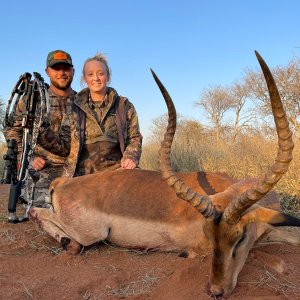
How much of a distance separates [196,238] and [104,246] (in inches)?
44.6

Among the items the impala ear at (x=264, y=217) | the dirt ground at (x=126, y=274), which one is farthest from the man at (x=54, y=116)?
the impala ear at (x=264, y=217)

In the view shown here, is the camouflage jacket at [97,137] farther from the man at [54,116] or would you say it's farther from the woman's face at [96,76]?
the man at [54,116]

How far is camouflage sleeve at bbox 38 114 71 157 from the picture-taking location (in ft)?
20.8

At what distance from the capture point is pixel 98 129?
5.92 meters

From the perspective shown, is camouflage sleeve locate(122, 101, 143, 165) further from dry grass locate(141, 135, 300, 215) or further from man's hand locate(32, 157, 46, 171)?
dry grass locate(141, 135, 300, 215)

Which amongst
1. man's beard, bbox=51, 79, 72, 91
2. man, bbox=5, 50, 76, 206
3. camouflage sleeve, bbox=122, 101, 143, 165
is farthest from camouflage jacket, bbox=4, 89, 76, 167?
camouflage sleeve, bbox=122, 101, 143, 165

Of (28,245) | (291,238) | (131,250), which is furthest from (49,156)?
(291,238)

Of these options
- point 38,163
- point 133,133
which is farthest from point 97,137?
point 38,163

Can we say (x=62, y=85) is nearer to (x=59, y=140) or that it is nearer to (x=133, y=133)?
(x=59, y=140)

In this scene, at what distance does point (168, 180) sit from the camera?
3.44m

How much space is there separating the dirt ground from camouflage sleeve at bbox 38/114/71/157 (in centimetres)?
213

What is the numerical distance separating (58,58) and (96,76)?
970 mm

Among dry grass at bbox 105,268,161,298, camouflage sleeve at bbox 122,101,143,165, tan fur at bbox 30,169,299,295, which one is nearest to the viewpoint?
dry grass at bbox 105,268,161,298

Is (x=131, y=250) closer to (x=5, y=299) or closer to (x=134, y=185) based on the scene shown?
(x=134, y=185)
